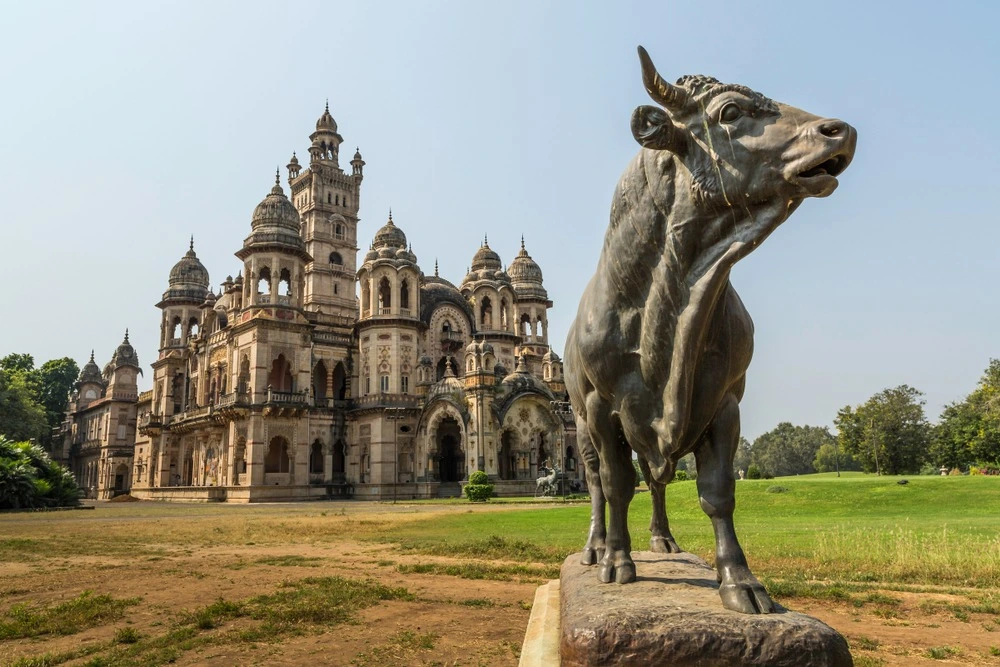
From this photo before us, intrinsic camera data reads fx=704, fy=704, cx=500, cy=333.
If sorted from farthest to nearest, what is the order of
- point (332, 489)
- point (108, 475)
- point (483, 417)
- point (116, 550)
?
point (108, 475) → point (332, 489) → point (483, 417) → point (116, 550)

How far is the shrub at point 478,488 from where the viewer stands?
36625 millimetres

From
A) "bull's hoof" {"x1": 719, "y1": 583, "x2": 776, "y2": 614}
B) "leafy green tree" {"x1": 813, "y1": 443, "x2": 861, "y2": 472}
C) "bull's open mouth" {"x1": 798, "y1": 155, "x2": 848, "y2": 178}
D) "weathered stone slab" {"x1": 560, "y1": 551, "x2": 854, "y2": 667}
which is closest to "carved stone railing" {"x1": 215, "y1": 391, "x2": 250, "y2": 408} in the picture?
"weathered stone slab" {"x1": 560, "y1": 551, "x2": 854, "y2": 667}

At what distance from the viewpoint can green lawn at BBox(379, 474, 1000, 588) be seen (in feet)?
33.4

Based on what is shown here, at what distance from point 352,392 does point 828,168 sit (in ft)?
156

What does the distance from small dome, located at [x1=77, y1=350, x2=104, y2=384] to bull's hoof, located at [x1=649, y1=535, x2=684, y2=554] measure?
9241 centimetres

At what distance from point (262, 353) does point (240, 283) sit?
12.4 metres

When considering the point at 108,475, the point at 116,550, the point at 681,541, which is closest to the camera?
the point at 681,541

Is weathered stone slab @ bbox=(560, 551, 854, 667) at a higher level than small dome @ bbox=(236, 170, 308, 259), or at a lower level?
lower

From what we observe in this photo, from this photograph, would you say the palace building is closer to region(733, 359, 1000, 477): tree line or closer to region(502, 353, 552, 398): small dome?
region(502, 353, 552, 398): small dome

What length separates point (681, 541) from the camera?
13312mm

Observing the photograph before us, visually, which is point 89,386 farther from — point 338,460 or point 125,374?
point 338,460

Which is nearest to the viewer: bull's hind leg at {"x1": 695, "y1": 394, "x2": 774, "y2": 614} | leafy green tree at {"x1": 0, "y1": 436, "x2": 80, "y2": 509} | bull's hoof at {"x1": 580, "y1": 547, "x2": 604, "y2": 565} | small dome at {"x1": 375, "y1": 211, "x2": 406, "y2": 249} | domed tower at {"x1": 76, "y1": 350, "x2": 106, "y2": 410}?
bull's hind leg at {"x1": 695, "y1": 394, "x2": 774, "y2": 614}

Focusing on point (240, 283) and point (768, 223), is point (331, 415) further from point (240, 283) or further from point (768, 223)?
point (768, 223)

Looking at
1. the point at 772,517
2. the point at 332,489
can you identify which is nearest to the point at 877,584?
the point at 772,517
